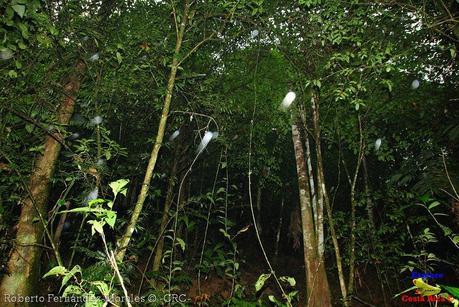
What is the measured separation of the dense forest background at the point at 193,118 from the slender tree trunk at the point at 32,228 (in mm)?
22

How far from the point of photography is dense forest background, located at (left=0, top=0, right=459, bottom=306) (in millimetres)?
3839

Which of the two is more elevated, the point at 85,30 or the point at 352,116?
the point at 352,116

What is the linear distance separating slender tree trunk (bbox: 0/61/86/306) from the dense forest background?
0.07 feet

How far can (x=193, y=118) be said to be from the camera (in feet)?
25.5

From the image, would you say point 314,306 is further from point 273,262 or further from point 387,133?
point 273,262

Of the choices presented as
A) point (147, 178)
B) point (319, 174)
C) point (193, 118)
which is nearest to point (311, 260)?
point (319, 174)

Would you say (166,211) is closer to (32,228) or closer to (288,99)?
(32,228)

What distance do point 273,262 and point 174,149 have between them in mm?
11273

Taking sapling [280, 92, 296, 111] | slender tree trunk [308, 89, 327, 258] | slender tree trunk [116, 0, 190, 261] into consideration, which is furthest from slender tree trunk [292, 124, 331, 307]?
slender tree trunk [116, 0, 190, 261]

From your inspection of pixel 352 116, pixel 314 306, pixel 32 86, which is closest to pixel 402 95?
pixel 352 116

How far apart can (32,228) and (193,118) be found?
406 centimetres

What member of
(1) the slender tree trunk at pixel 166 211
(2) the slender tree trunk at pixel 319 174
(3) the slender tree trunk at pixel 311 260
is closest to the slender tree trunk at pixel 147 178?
(1) the slender tree trunk at pixel 166 211

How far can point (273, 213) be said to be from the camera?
904 inches

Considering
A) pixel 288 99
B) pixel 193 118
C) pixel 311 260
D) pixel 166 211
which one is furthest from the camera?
pixel 288 99
